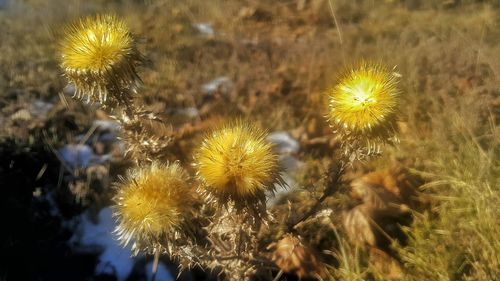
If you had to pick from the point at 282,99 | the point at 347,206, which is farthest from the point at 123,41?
the point at 282,99

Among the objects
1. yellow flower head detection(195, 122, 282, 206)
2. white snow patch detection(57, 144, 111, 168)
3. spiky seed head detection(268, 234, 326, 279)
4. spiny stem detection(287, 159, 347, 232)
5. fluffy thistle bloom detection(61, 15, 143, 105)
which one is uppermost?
white snow patch detection(57, 144, 111, 168)

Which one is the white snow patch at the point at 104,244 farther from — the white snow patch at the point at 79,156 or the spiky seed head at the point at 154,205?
the spiky seed head at the point at 154,205

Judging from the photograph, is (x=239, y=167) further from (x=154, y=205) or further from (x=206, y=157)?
(x=154, y=205)

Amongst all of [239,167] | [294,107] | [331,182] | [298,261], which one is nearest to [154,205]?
[239,167]

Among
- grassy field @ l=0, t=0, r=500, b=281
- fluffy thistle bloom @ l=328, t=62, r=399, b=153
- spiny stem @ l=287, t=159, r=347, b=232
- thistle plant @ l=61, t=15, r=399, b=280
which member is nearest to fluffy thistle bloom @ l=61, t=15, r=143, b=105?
thistle plant @ l=61, t=15, r=399, b=280

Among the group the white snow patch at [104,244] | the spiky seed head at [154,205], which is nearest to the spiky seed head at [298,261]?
the spiky seed head at [154,205]

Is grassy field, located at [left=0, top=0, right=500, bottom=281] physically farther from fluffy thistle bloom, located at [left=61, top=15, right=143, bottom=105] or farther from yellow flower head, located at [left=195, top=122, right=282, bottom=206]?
yellow flower head, located at [left=195, top=122, right=282, bottom=206]
